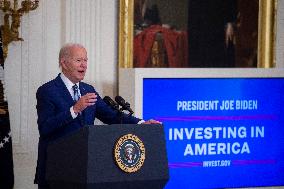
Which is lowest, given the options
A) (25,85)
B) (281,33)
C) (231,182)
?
(231,182)

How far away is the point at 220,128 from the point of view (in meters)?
6.22

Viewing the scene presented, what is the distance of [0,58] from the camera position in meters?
5.27

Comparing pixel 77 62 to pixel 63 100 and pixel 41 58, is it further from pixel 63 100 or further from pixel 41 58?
pixel 41 58

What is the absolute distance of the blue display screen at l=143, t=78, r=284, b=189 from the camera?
6016 millimetres

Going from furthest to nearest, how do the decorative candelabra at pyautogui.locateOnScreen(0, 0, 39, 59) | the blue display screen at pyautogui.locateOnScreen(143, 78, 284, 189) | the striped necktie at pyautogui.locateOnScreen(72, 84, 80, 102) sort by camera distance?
the blue display screen at pyautogui.locateOnScreen(143, 78, 284, 189), the decorative candelabra at pyautogui.locateOnScreen(0, 0, 39, 59), the striped necktie at pyautogui.locateOnScreen(72, 84, 80, 102)

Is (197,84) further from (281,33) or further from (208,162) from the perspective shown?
(281,33)

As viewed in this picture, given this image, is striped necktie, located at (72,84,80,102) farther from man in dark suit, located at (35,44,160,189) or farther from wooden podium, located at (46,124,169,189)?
wooden podium, located at (46,124,169,189)

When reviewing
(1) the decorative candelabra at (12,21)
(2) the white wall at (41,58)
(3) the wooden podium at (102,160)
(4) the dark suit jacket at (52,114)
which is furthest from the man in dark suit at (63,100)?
(2) the white wall at (41,58)

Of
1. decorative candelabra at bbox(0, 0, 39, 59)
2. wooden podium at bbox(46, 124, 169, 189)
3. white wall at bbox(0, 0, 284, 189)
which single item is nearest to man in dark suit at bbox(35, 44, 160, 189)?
wooden podium at bbox(46, 124, 169, 189)

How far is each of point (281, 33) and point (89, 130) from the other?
13.2 feet

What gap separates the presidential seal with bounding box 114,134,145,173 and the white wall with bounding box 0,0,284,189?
2.28 meters

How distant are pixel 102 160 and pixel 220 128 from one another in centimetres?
268

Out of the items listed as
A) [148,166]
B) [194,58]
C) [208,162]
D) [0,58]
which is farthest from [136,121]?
[194,58]

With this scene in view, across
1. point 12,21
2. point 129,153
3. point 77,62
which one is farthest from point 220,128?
point 129,153
